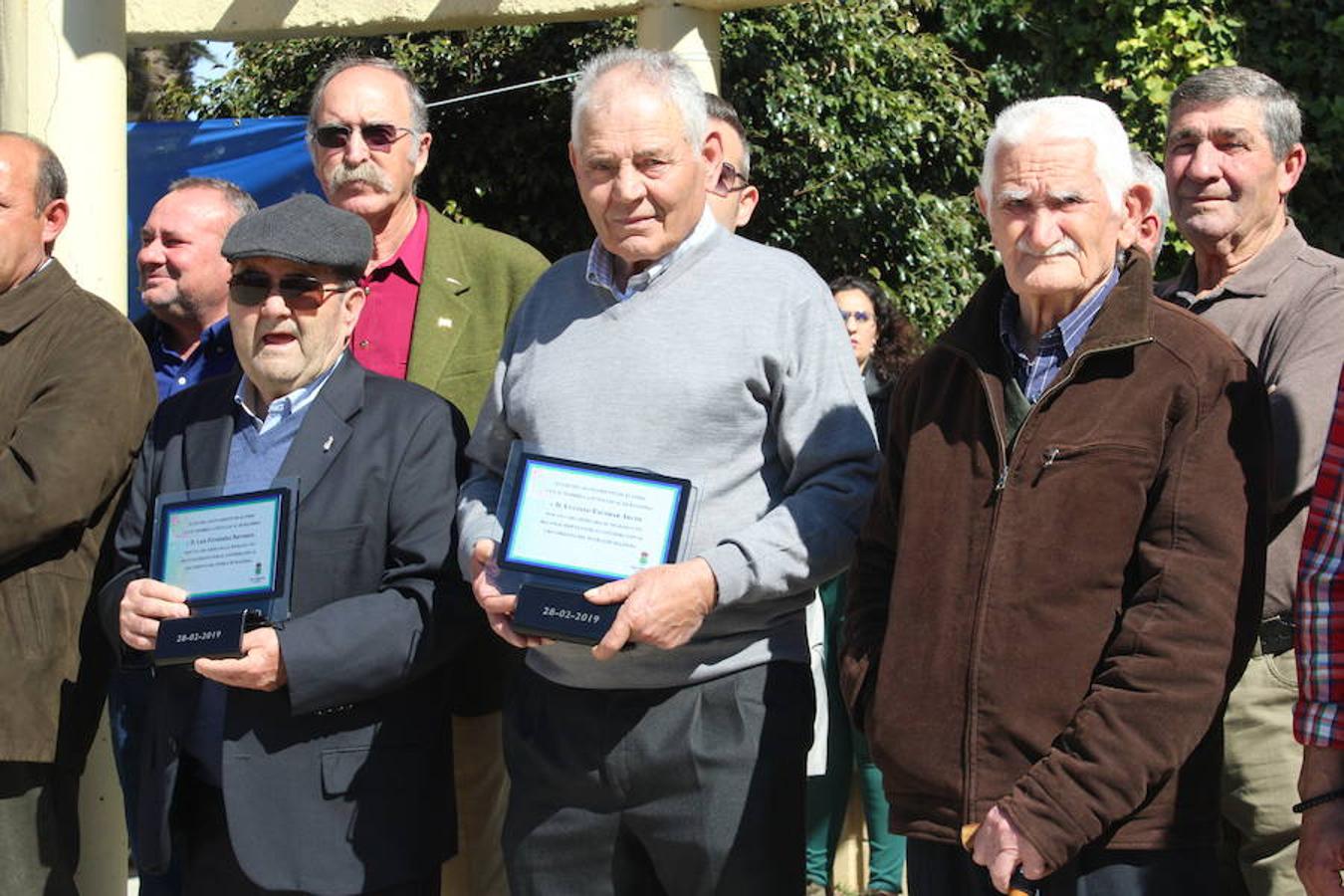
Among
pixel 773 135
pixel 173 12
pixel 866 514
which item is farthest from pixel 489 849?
pixel 773 135

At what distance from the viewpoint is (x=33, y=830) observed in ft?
12.9

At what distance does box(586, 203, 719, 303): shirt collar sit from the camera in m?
3.45

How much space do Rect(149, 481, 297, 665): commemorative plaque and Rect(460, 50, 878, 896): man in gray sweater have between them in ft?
1.21

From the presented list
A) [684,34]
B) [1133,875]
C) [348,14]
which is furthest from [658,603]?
[348,14]

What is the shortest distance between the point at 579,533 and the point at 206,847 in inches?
44.7

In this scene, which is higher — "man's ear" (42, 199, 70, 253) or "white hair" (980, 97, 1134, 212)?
"white hair" (980, 97, 1134, 212)

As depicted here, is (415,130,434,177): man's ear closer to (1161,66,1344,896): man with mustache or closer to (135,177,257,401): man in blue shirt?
(135,177,257,401): man in blue shirt

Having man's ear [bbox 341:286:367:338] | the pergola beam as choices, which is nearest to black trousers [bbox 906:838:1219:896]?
man's ear [bbox 341:286:367:338]

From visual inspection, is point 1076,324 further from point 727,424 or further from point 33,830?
point 33,830

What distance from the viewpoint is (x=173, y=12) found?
7367 mm

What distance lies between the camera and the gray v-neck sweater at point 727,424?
3.29 m

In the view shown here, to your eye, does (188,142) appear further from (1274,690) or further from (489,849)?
(1274,690)

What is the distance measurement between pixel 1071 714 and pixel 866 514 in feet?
2.21

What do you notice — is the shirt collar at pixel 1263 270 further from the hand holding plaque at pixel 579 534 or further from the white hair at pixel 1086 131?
the hand holding plaque at pixel 579 534
